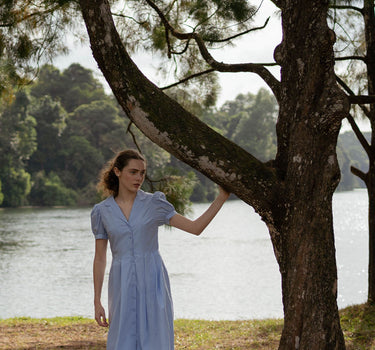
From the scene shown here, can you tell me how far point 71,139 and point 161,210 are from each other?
4346 centimetres

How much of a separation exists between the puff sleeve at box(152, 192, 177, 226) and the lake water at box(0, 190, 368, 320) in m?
6.42

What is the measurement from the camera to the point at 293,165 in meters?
2.92

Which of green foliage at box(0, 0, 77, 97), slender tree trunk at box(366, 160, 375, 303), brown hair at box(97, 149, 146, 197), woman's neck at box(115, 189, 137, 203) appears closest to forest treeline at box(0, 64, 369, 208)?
green foliage at box(0, 0, 77, 97)

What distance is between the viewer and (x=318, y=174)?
288 centimetres

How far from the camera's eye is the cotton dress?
2.55 m

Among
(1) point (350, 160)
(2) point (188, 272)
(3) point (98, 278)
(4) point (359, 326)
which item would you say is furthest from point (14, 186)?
(1) point (350, 160)

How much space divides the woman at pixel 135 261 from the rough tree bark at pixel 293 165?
0.78 feet

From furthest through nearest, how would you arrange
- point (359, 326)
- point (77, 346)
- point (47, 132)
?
point (47, 132), point (359, 326), point (77, 346)

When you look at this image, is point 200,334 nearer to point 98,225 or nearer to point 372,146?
point 372,146

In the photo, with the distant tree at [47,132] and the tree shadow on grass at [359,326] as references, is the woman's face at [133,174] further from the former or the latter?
the distant tree at [47,132]

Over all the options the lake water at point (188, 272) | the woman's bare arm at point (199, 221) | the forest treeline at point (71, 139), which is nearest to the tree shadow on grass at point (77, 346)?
the woman's bare arm at point (199, 221)

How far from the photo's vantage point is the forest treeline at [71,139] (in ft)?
125

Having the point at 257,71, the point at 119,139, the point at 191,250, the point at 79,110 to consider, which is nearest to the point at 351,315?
the point at 257,71

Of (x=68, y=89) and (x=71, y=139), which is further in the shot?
(x=68, y=89)
